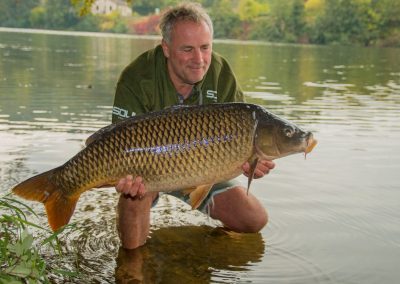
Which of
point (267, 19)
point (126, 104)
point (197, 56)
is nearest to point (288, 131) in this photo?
point (197, 56)

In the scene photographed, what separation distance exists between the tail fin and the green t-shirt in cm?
71

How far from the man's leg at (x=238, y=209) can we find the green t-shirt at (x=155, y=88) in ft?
1.98

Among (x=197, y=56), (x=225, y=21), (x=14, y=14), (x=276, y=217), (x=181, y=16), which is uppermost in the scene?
(x=181, y=16)

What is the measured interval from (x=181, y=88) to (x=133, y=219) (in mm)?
823

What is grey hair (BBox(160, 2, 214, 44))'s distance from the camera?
3568 mm

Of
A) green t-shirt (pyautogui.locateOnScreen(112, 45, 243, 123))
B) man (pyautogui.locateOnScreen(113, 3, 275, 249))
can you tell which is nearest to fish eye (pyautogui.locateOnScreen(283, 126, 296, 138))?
man (pyautogui.locateOnScreen(113, 3, 275, 249))

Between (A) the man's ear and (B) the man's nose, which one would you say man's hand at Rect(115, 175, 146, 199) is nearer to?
(B) the man's nose

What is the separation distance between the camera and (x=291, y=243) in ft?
13.2

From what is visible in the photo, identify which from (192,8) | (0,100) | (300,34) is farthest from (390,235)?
(300,34)

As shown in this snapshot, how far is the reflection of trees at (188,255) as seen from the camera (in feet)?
11.3

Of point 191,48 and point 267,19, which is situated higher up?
point 191,48

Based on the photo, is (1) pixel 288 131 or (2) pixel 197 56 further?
(2) pixel 197 56

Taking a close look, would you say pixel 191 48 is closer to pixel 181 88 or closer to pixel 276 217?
pixel 181 88

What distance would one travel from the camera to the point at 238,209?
3.98 meters
